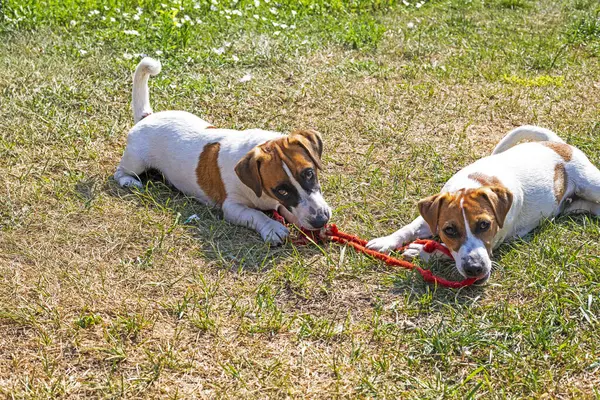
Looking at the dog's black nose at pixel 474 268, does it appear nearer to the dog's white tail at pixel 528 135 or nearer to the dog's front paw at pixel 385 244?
the dog's front paw at pixel 385 244

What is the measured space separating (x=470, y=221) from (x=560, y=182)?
131cm

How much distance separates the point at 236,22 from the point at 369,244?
20.1 feet

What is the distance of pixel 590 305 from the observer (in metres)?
4.71

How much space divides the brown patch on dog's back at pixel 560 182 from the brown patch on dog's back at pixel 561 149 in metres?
0.10

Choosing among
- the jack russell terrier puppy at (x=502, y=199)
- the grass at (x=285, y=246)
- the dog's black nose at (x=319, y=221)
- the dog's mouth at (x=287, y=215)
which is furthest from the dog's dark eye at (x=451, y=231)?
the dog's mouth at (x=287, y=215)

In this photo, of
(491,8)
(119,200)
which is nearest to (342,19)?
(491,8)

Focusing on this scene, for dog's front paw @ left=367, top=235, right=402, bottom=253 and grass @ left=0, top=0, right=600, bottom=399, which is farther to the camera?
dog's front paw @ left=367, top=235, right=402, bottom=253

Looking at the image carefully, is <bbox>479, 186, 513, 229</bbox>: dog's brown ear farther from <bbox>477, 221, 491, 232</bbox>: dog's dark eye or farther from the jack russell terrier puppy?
<bbox>477, 221, 491, 232</bbox>: dog's dark eye

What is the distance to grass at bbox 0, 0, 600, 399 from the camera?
4344 mm

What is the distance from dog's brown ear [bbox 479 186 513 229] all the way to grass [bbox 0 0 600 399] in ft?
1.25

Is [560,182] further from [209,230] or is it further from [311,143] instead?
[209,230]

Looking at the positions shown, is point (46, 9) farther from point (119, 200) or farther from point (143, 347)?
point (143, 347)

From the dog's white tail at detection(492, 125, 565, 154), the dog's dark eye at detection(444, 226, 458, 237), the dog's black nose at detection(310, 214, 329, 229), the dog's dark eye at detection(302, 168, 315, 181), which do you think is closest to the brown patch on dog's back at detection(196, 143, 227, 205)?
the dog's dark eye at detection(302, 168, 315, 181)

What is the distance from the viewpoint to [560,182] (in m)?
5.89
